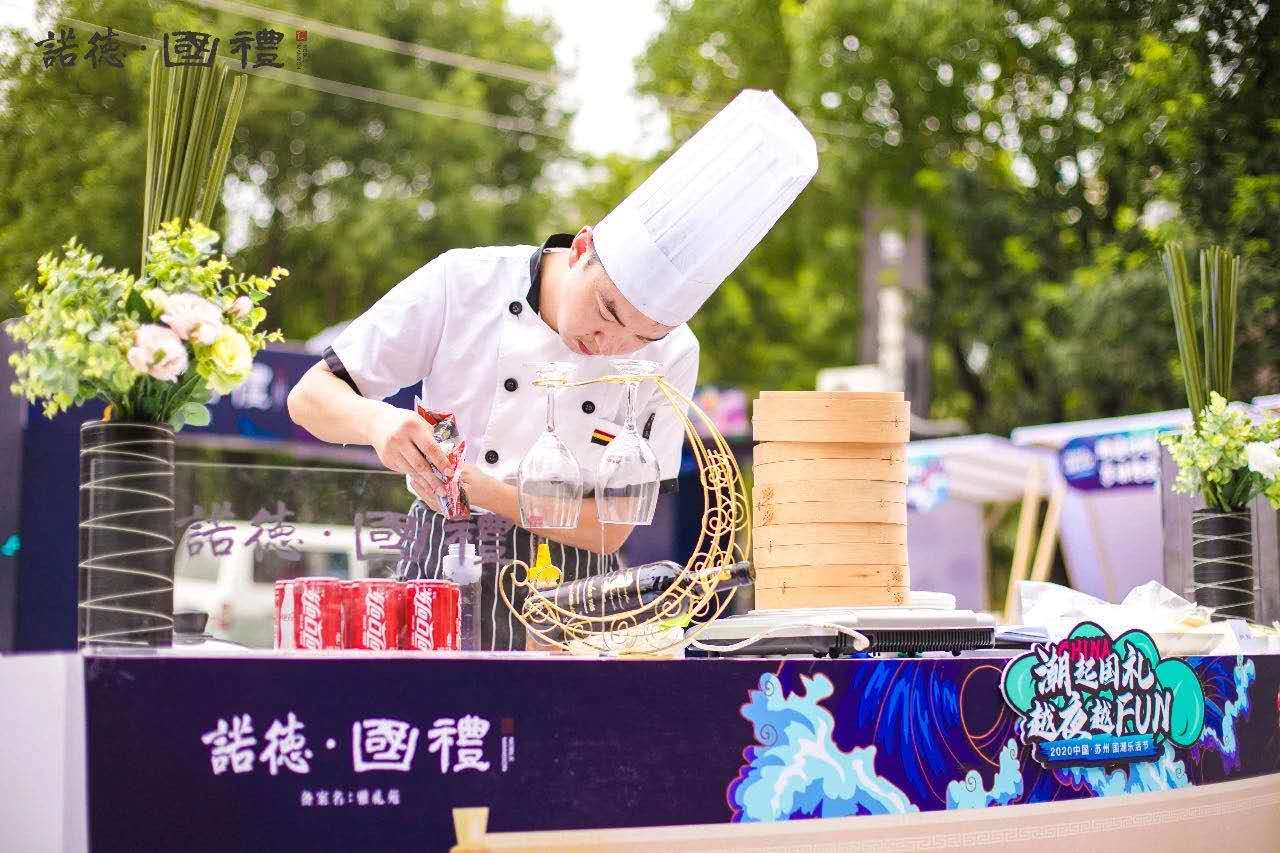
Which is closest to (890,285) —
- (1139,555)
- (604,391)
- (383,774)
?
(1139,555)

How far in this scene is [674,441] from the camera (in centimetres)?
247

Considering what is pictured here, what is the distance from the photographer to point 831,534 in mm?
2291

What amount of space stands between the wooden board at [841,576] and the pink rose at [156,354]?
104 centimetres

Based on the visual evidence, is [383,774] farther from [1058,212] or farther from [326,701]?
[1058,212]

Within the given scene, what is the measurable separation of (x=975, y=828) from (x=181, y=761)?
3.83 ft

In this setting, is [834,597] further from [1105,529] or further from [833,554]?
[1105,529]

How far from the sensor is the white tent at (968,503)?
341 inches

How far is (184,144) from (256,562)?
3.72 ft

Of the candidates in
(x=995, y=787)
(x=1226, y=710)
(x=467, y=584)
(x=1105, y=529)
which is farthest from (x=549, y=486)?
(x=1105, y=529)

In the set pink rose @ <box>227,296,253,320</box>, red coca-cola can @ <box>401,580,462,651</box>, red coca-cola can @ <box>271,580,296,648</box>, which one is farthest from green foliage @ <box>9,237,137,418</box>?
red coca-cola can @ <box>401,580,462,651</box>

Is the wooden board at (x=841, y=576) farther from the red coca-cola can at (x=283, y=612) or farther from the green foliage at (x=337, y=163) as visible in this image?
the green foliage at (x=337, y=163)

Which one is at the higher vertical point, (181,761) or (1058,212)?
(1058,212)

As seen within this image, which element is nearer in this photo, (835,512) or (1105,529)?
(835,512)

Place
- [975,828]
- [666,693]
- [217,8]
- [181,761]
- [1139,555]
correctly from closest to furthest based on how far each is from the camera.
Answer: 1. [181,761]
2. [666,693]
3. [975,828]
4. [1139,555]
5. [217,8]
